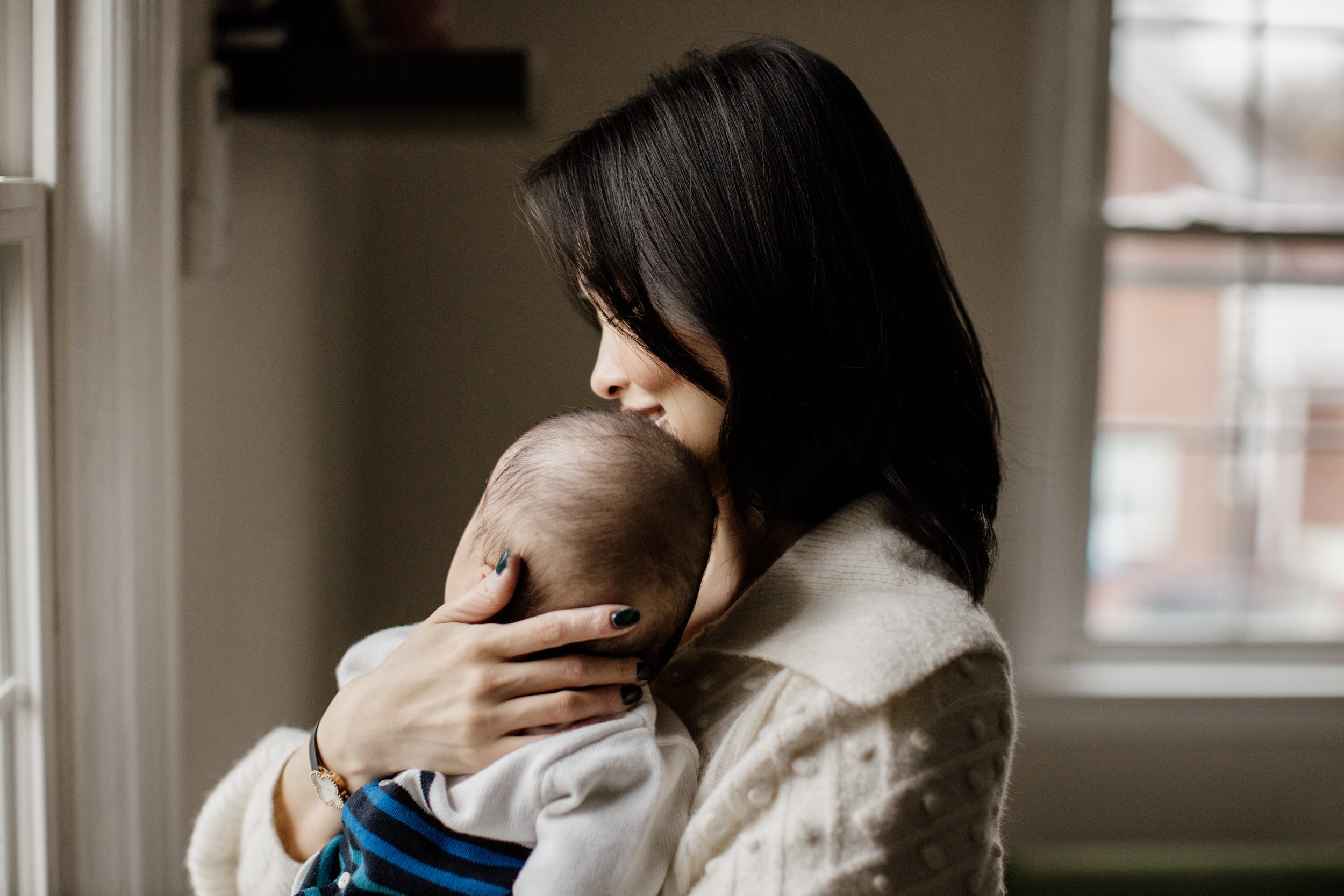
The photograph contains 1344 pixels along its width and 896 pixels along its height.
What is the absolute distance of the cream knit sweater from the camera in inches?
29.2

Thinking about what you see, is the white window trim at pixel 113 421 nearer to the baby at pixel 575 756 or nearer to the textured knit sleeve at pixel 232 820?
the textured knit sleeve at pixel 232 820

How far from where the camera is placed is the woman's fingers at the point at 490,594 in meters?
0.79

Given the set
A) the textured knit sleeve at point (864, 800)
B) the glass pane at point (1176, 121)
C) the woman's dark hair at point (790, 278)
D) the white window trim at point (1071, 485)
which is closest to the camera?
the textured knit sleeve at point (864, 800)

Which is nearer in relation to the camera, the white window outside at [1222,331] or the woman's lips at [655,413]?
the woman's lips at [655,413]

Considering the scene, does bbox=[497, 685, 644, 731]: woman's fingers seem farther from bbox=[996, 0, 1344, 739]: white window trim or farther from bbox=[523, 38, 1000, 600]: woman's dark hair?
bbox=[996, 0, 1344, 739]: white window trim

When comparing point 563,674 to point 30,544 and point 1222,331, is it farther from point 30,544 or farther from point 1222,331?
point 1222,331

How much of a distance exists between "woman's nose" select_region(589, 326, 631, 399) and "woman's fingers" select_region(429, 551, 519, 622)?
196 millimetres

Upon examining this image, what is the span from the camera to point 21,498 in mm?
1024

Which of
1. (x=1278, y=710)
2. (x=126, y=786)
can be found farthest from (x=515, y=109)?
(x=1278, y=710)

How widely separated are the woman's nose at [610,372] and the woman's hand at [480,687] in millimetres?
207

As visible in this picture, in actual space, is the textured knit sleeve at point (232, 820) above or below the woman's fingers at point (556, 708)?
below

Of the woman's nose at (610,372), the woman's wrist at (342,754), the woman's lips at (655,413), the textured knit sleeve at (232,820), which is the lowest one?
the textured knit sleeve at (232,820)

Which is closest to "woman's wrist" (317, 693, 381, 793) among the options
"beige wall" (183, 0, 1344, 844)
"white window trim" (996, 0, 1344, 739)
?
"beige wall" (183, 0, 1344, 844)

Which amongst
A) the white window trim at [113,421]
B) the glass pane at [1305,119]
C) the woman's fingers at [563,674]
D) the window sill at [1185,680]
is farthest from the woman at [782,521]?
the glass pane at [1305,119]
